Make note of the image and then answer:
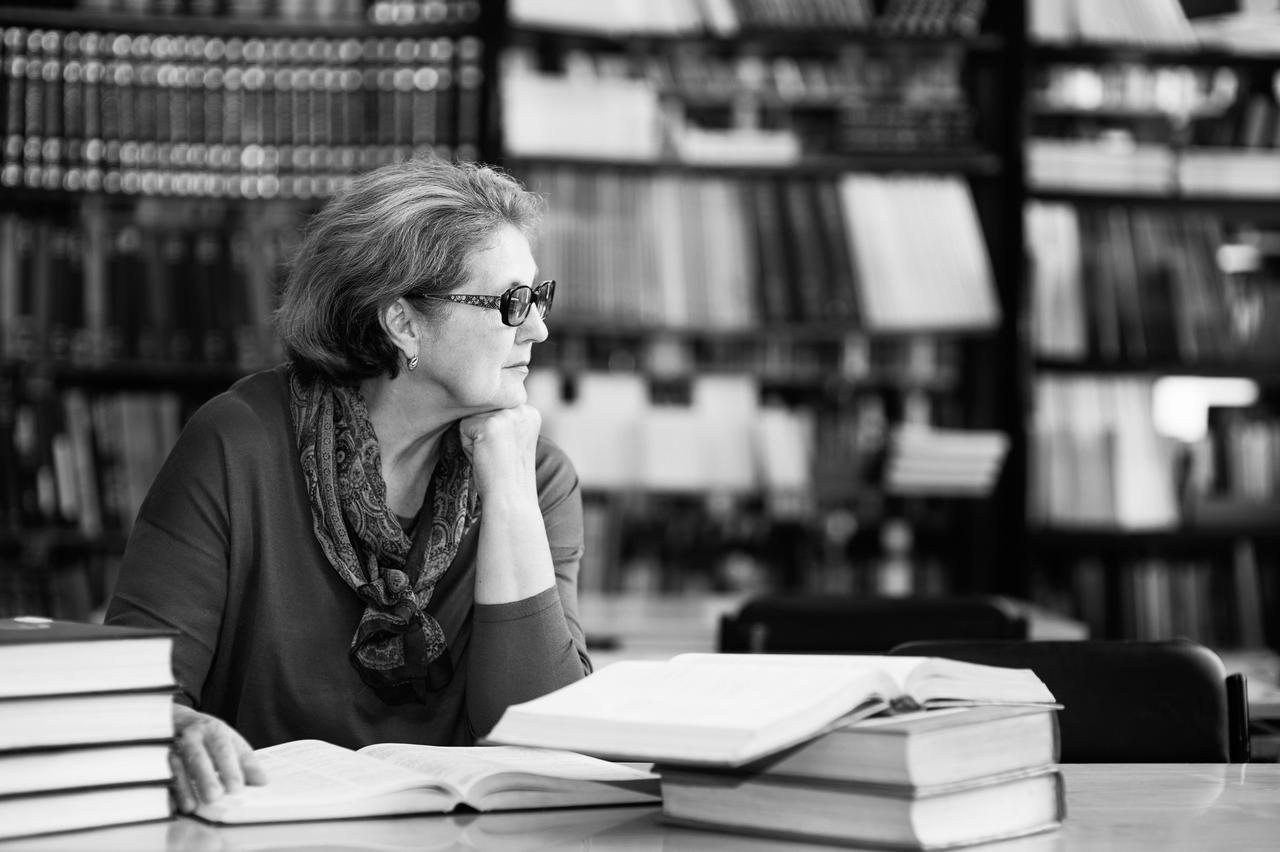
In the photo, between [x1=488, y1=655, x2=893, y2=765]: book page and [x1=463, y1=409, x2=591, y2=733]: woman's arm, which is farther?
[x1=463, y1=409, x2=591, y2=733]: woman's arm

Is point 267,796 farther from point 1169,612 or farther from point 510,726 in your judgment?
point 1169,612

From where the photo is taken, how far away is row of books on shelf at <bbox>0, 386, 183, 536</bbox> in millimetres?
3709

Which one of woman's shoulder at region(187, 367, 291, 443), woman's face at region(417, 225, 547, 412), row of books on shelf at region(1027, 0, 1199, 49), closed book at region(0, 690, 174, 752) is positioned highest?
row of books on shelf at region(1027, 0, 1199, 49)

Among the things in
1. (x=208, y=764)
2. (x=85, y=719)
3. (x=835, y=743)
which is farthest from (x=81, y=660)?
(x=835, y=743)

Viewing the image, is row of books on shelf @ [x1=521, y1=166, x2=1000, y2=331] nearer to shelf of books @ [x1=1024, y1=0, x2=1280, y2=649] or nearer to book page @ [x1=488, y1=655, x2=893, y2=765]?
shelf of books @ [x1=1024, y1=0, x2=1280, y2=649]

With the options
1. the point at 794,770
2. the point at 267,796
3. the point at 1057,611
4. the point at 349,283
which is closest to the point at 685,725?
the point at 794,770

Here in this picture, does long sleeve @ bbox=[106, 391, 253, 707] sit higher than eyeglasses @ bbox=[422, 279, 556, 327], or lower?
lower

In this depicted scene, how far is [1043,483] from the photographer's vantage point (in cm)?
390

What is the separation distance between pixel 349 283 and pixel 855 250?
2297 mm

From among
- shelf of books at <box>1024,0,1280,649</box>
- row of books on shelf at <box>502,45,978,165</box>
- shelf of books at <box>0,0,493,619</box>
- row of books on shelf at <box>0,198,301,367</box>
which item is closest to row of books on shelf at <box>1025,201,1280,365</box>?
shelf of books at <box>1024,0,1280,649</box>

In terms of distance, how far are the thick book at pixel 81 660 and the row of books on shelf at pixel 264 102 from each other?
2895 millimetres

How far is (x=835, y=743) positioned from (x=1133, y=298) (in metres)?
3.26

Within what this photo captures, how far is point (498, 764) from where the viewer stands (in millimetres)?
1201

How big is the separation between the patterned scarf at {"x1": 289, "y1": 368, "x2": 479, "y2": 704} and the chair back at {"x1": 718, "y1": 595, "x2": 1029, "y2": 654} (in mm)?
785
